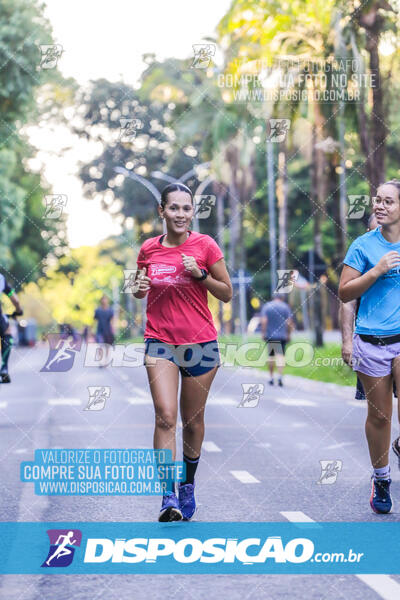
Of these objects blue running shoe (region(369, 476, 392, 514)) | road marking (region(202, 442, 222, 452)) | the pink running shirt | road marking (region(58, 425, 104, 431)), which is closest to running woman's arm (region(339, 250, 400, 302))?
the pink running shirt

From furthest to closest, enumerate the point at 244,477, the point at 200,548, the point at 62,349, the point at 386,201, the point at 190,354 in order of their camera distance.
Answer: the point at 62,349, the point at 244,477, the point at 386,201, the point at 190,354, the point at 200,548

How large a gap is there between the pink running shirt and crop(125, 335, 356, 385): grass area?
1193cm

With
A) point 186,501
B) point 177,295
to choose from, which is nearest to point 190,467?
point 186,501

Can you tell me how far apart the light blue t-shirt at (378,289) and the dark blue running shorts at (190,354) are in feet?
3.10

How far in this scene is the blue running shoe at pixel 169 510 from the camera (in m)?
6.42

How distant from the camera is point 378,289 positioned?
6.74 meters

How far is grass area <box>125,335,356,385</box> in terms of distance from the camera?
21797 millimetres

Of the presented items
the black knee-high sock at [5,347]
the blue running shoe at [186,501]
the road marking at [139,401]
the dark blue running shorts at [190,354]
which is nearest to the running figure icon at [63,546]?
the blue running shoe at [186,501]

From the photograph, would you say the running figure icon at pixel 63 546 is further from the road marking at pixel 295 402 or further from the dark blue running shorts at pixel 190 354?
the road marking at pixel 295 402

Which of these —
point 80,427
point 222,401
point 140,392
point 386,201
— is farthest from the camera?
point 140,392

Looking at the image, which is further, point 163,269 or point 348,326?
point 348,326

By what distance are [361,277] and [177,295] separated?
105cm

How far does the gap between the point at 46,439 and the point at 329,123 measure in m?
15.9

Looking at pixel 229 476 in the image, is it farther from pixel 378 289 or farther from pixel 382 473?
pixel 378 289
